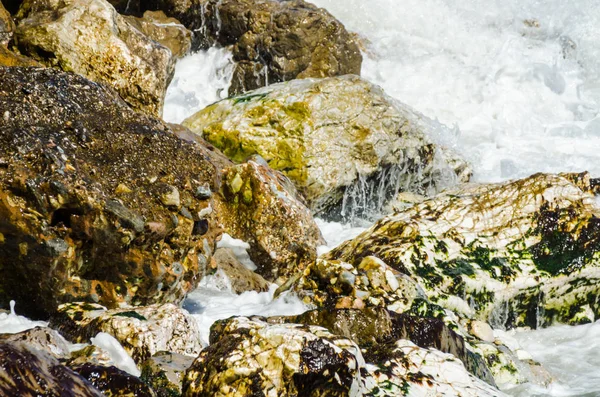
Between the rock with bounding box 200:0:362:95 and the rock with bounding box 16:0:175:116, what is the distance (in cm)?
427

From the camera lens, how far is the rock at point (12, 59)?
6773 mm

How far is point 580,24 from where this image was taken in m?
17.5

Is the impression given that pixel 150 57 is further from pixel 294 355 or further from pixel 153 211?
pixel 294 355

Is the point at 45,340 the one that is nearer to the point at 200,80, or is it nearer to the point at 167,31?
the point at 167,31

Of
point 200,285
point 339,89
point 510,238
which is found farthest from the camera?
point 339,89

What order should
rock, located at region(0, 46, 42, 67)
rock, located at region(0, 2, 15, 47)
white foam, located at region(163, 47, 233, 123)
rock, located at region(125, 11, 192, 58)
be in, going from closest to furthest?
rock, located at region(0, 46, 42, 67)
rock, located at region(0, 2, 15, 47)
rock, located at region(125, 11, 192, 58)
white foam, located at region(163, 47, 233, 123)

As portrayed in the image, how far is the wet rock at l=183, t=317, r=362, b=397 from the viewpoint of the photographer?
3400 millimetres

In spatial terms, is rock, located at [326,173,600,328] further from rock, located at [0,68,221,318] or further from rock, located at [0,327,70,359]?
rock, located at [0,327,70,359]

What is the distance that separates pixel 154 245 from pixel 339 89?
5008 mm

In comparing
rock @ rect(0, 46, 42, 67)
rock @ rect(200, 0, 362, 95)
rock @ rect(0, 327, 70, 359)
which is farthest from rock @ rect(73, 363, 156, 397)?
rock @ rect(200, 0, 362, 95)

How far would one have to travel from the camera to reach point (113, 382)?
10.9ft

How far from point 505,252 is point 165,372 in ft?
12.4

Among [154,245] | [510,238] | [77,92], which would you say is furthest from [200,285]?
[510,238]

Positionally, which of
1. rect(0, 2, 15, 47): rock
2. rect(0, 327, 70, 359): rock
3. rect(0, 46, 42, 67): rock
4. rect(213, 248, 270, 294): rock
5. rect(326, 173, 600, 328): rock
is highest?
rect(0, 2, 15, 47): rock
